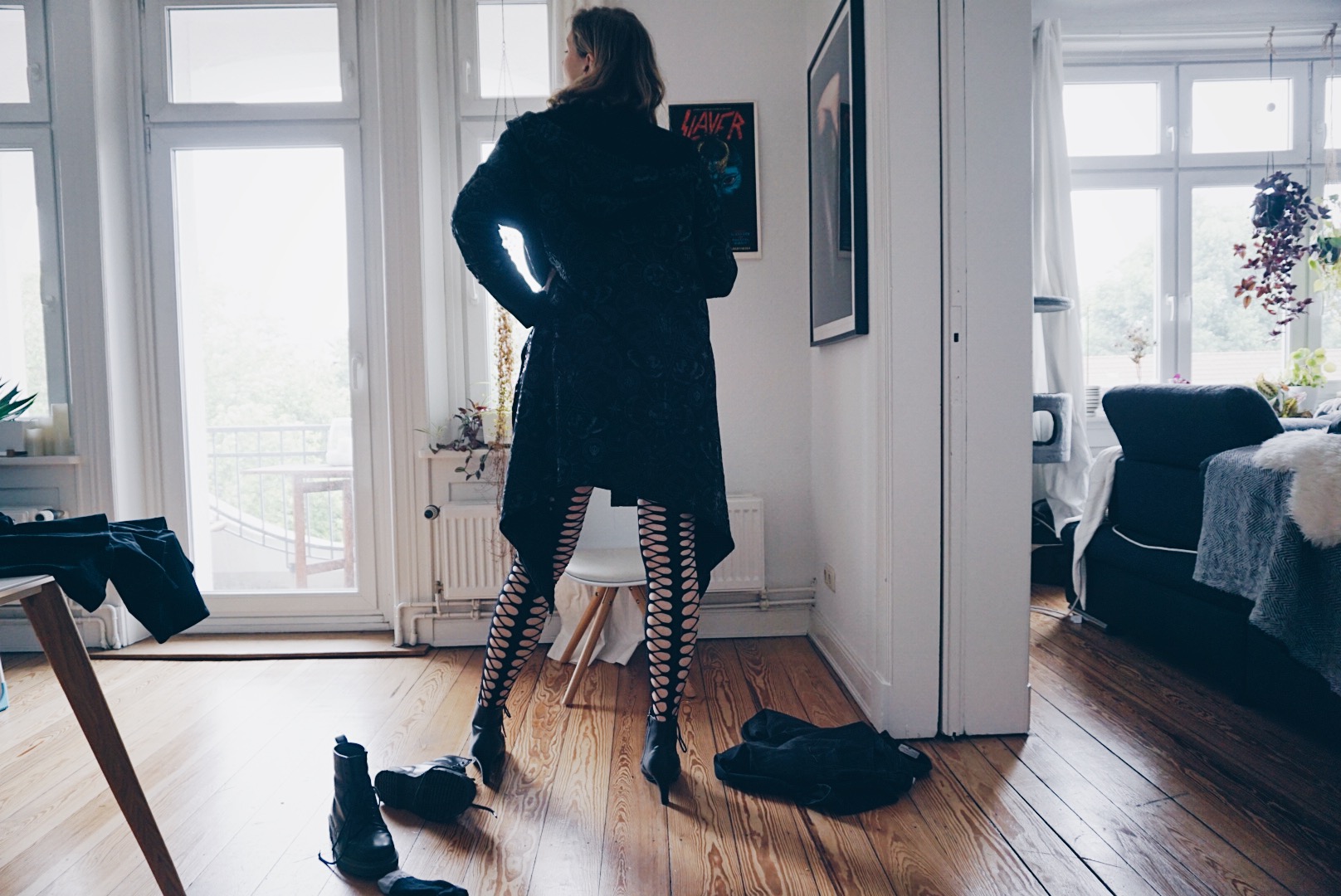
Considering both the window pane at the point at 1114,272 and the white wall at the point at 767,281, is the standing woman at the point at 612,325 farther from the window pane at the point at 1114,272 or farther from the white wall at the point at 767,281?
the window pane at the point at 1114,272

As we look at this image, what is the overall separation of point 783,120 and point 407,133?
48.7 inches

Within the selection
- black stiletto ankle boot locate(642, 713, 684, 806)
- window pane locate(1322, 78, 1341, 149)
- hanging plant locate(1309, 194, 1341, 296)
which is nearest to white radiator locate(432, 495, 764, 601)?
black stiletto ankle boot locate(642, 713, 684, 806)

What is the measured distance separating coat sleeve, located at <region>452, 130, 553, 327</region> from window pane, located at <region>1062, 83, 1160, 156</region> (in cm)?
342

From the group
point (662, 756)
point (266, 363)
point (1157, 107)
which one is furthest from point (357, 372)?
point (1157, 107)

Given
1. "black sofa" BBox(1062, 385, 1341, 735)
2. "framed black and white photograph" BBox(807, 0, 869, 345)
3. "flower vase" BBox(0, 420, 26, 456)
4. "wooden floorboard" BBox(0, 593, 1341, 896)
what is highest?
"framed black and white photograph" BBox(807, 0, 869, 345)

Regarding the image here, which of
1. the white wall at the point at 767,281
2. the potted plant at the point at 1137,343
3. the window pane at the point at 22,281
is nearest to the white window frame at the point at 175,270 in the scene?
the window pane at the point at 22,281

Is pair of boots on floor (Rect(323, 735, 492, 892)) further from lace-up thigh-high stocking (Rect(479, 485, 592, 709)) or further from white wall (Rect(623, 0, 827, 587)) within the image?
white wall (Rect(623, 0, 827, 587))

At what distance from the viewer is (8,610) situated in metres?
2.69

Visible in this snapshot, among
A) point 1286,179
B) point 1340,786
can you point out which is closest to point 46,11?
point 1340,786

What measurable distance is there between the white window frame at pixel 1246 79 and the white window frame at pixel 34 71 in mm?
4813

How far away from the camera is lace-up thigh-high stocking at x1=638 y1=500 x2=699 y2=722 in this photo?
1569 mm

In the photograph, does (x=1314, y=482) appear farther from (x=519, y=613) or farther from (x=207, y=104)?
(x=207, y=104)

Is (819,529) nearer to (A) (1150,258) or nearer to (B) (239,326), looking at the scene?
(B) (239,326)

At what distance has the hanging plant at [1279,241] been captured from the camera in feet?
12.3
